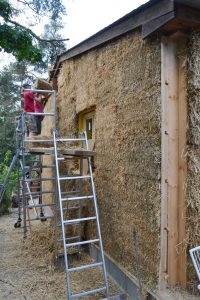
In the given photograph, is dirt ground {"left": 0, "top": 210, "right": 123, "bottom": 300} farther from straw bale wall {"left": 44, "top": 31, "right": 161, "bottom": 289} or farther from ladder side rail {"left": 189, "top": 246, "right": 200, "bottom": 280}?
ladder side rail {"left": 189, "top": 246, "right": 200, "bottom": 280}

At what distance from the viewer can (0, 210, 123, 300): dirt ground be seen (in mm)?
3987

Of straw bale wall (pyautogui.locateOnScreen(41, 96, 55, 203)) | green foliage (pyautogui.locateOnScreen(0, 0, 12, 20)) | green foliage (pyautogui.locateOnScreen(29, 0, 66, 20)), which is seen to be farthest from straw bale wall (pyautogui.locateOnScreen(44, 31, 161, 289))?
green foliage (pyautogui.locateOnScreen(29, 0, 66, 20))

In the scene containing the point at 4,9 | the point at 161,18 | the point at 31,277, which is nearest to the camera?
the point at 161,18

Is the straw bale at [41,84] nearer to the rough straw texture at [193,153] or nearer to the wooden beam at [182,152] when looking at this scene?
the wooden beam at [182,152]

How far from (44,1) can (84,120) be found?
682 cm

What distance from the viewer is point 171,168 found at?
3.20 m

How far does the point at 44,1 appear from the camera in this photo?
1082cm

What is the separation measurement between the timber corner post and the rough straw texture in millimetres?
97

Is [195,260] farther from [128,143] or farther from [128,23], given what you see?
[128,23]

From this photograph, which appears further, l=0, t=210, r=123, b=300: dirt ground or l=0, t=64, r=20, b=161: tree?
l=0, t=64, r=20, b=161: tree

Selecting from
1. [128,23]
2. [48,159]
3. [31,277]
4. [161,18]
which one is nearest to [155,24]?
[161,18]

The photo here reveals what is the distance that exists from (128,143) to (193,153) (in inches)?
41.2

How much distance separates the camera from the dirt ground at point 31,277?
13.1 feet

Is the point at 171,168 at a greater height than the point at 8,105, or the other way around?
the point at 8,105
